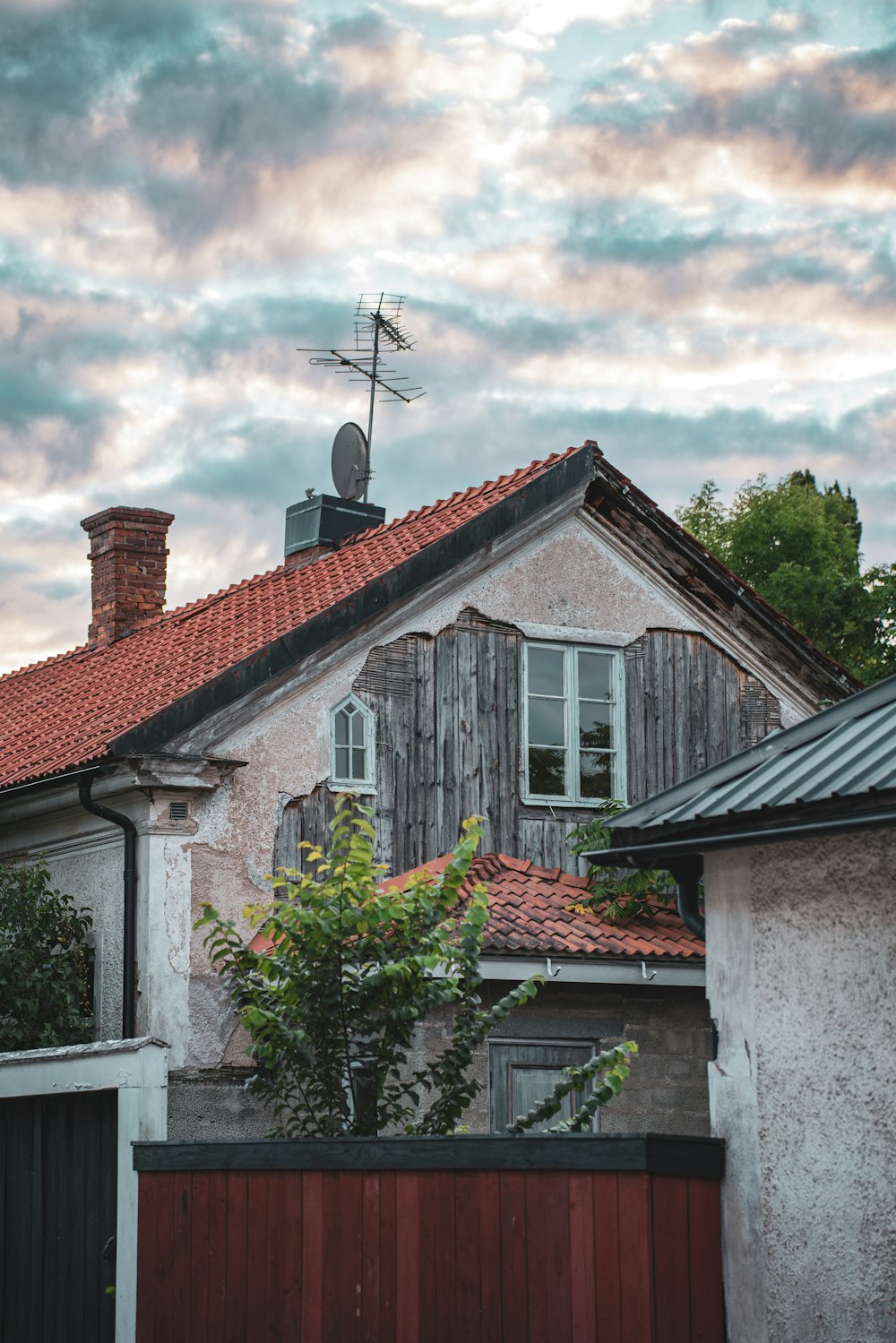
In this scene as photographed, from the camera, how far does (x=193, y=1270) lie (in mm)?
9070

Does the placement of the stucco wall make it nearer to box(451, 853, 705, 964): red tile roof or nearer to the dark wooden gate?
box(451, 853, 705, 964): red tile roof

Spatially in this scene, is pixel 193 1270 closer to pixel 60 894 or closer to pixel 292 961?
pixel 292 961

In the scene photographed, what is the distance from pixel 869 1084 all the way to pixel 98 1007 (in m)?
7.30

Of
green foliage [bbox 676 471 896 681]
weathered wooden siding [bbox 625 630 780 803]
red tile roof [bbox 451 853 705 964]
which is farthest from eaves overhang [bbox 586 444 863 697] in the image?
green foliage [bbox 676 471 896 681]

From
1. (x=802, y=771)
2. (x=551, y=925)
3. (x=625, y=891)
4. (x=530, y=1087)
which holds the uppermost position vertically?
(x=802, y=771)

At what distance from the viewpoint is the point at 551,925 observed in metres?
12.7

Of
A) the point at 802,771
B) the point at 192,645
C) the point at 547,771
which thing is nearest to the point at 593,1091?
the point at 802,771

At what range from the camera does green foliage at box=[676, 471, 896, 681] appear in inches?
1166

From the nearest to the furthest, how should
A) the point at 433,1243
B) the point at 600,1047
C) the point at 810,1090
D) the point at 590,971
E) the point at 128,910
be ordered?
1. the point at 810,1090
2. the point at 433,1243
3. the point at 590,971
4. the point at 128,910
5. the point at 600,1047

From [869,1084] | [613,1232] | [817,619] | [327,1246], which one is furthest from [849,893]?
[817,619]

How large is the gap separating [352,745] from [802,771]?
6.37m

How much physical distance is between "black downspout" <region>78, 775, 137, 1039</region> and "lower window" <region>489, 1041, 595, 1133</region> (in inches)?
99.6

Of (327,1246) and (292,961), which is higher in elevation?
(292,961)

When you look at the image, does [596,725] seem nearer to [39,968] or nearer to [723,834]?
[39,968]
